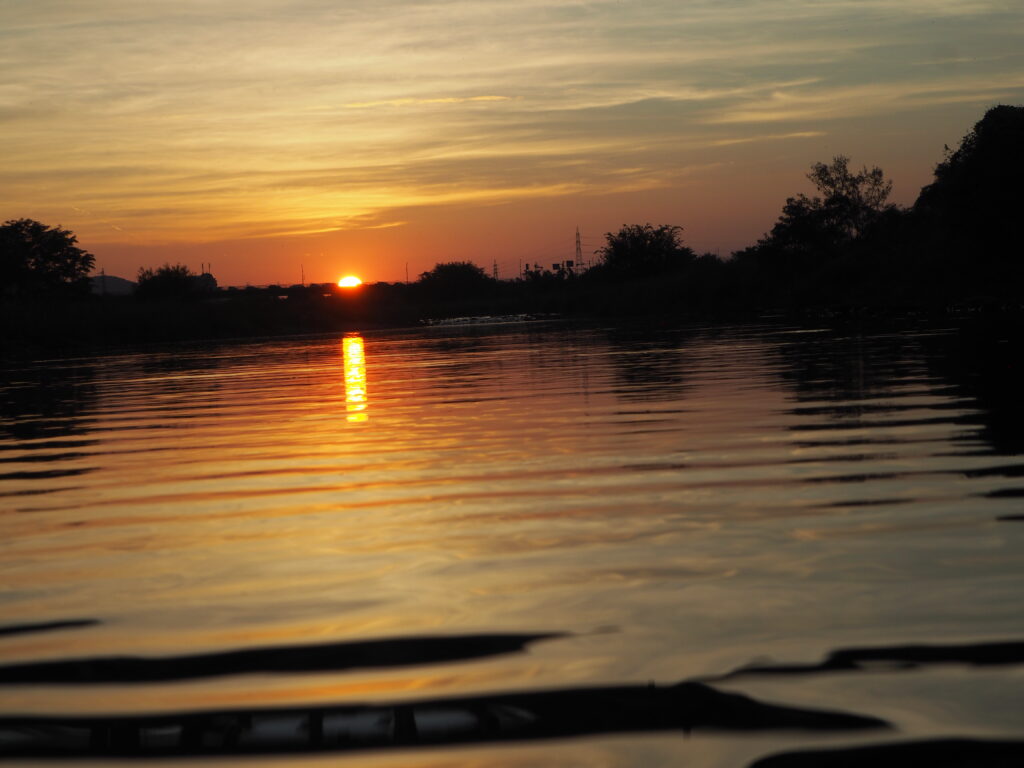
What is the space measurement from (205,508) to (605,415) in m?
5.65

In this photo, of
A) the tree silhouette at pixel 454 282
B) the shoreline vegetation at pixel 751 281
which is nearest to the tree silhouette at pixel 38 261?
the shoreline vegetation at pixel 751 281

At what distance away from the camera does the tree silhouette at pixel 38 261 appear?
97.4 meters

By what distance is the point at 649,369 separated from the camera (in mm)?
20062

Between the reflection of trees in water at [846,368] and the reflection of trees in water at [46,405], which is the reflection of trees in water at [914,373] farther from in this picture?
the reflection of trees in water at [46,405]

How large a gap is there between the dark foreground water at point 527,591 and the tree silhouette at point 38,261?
306ft

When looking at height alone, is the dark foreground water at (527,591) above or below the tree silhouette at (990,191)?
below

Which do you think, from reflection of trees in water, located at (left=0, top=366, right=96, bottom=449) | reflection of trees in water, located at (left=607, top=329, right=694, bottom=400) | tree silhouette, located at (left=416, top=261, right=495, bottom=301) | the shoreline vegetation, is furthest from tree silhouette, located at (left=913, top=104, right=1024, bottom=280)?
tree silhouette, located at (left=416, top=261, right=495, bottom=301)

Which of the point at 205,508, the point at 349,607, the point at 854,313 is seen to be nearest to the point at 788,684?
the point at 349,607

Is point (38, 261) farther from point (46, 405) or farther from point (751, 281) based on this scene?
point (46, 405)

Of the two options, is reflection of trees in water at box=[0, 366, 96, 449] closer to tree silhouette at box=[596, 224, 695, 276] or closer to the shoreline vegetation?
the shoreline vegetation

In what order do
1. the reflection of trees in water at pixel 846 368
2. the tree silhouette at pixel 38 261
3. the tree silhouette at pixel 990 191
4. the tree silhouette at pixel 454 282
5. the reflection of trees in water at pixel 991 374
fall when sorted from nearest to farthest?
the reflection of trees in water at pixel 991 374, the reflection of trees in water at pixel 846 368, the tree silhouette at pixel 990 191, the tree silhouette at pixel 38 261, the tree silhouette at pixel 454 282

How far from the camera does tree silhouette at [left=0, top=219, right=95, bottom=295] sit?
97.4m

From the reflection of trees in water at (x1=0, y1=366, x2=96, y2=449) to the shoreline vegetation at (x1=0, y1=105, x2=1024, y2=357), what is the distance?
21425 mm

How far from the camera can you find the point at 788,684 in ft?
12.1
